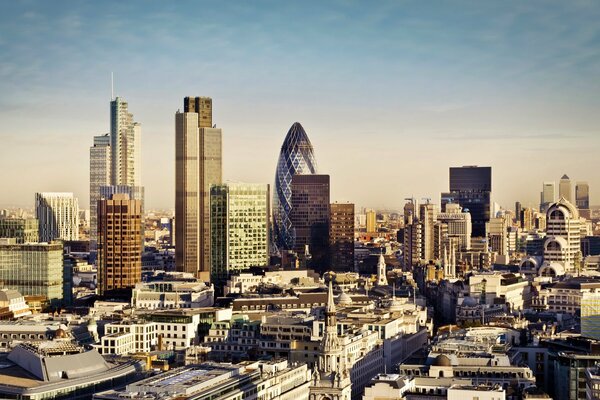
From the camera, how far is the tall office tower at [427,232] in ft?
415

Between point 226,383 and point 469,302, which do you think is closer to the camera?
point 226,383

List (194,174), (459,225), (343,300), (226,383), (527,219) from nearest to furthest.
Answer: (226,383), (343,300), (194,174), (459,225), (527,219)

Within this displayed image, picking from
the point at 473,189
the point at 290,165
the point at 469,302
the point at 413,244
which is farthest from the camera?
the point at 473,189

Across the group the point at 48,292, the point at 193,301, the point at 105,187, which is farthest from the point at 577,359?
the point at 105,187

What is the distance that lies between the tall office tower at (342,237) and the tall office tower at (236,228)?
887 inches

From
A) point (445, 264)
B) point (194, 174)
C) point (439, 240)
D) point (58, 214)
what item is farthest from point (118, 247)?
Result: point (58, 214)

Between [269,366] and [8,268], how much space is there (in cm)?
4488

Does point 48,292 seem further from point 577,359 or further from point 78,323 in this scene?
point 577,359

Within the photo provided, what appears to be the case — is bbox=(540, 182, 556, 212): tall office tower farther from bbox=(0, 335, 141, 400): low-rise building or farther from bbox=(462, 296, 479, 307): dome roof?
bbox=(0, 335, 141, 400): low-rise building

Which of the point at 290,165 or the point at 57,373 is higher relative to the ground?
the point at 290,165

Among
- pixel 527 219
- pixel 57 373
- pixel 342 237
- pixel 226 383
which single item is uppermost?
pixel 527 219

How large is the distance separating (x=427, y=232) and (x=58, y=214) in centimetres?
6050

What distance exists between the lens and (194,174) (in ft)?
403

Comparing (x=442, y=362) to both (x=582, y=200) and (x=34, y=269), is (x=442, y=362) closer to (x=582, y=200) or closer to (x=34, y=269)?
(x=34, y=269)
